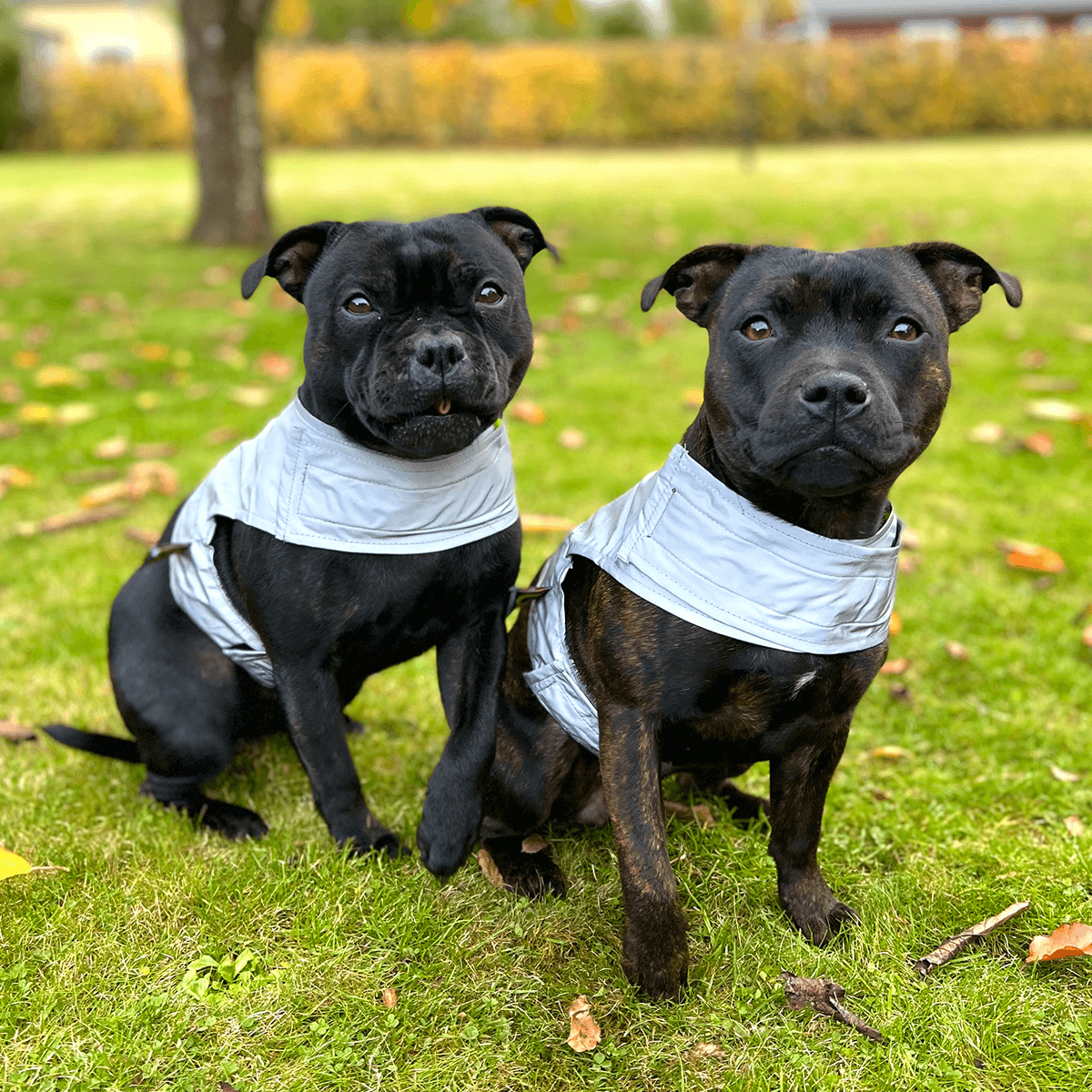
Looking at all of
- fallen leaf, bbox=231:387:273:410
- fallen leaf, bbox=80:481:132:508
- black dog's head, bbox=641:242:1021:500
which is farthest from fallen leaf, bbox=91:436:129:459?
black dog's head, bbox=641:242:1021:500

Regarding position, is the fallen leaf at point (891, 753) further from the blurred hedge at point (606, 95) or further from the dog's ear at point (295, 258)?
the blurred hedge at point (606, 95)

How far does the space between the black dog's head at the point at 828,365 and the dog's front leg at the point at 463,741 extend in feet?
2.95

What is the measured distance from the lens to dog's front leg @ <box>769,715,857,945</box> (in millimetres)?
2730

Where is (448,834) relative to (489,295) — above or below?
below

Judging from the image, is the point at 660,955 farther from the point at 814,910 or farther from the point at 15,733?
the point at 15,733

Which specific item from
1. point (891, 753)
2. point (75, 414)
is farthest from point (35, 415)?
point (891, 753)

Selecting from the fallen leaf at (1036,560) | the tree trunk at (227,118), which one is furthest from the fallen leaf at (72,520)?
the tree trunk at (227,118)

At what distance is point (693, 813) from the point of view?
329 centimetres

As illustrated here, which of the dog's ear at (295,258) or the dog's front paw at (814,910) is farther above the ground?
the dog's ear at (295,258)

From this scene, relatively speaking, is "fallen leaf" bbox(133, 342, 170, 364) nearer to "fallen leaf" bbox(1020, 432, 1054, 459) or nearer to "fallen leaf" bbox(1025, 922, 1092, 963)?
"fallen leaf" bbox(1020, 432, 1054, 459)

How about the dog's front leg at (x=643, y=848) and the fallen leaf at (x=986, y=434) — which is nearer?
the dog's front leg at (x=643, y=848)

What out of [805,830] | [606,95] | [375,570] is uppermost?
[375,570]

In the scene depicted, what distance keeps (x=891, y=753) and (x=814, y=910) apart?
1.06m

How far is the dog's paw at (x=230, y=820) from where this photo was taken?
10.8 feet
